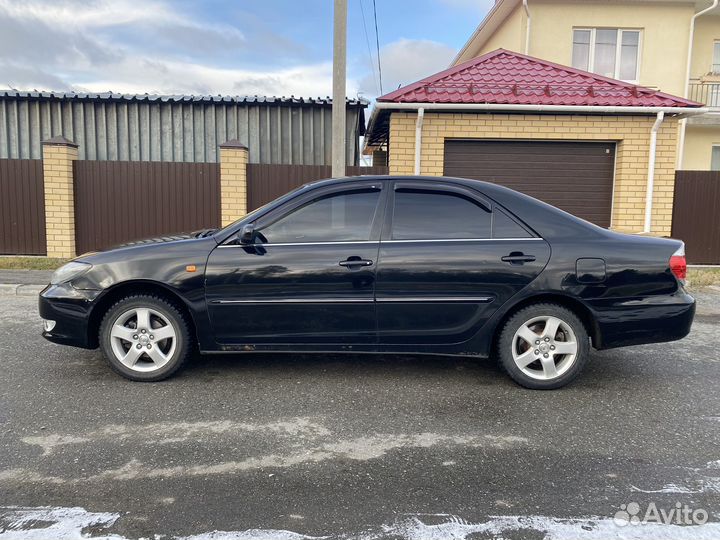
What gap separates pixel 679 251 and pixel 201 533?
3.89 metres

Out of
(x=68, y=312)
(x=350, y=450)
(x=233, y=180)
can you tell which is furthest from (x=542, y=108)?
(x=68, y=312)

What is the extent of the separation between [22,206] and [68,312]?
25.6ft

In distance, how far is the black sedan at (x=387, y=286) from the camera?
166 inches

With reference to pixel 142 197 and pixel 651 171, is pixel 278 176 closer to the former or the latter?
pixel 142 197

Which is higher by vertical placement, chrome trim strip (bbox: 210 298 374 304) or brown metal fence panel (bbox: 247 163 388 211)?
brown metal fence panel (bbox: 247 163 388 211)

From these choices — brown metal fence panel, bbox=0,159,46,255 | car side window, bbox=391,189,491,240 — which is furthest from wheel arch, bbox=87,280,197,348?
brown metal fence panel, bbox=0,159,46,255

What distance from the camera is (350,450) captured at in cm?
331

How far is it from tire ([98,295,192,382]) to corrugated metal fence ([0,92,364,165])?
8737mm

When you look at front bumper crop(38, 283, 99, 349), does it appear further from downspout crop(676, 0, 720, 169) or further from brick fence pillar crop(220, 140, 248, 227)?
downspout crop(676, 0, 720, 169)

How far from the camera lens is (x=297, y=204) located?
438 centimetres

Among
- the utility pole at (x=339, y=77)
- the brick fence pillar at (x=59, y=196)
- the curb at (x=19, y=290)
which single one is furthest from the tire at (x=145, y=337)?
the brick fence pillar at (x=59, y=196)

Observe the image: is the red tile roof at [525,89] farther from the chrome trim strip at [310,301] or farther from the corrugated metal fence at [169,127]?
the chrome trim strip at [310,301]

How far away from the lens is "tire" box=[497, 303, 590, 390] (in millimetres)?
4266

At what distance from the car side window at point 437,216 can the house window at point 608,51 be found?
42.9 feet
